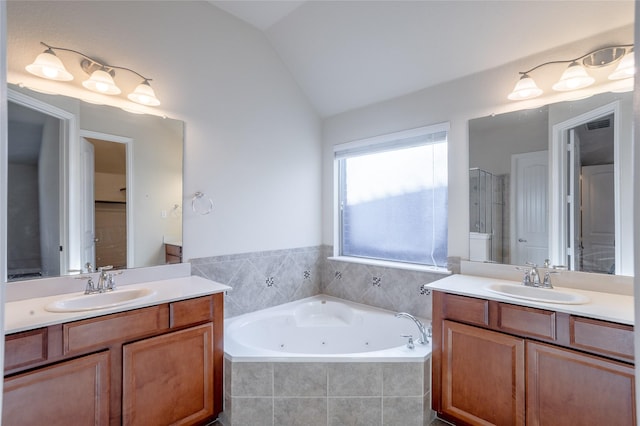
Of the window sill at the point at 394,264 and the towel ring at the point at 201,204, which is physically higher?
the towel ring at the point at 201,204

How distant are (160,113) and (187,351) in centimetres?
171

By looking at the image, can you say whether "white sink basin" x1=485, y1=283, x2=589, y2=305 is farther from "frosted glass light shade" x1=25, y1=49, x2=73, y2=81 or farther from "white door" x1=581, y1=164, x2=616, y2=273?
"frosted glass light shade" x1=25, y1=49, x2=73, y2=81

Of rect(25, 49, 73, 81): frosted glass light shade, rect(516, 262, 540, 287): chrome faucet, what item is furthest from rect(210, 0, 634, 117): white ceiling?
rect(516, 262, 540, 287): chrome faucet

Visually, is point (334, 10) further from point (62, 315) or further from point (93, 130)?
point (62, 315)

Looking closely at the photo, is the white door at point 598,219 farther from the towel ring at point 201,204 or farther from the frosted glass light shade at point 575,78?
the towel ring at point 201,204

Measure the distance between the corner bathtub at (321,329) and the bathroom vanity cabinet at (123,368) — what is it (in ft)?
1.50

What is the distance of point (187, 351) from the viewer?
74.6 inches

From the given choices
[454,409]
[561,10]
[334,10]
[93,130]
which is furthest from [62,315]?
[561,10]

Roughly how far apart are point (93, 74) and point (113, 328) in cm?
162

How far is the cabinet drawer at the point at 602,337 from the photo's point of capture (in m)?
1.46

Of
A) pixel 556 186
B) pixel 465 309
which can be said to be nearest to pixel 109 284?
pixel 465 309

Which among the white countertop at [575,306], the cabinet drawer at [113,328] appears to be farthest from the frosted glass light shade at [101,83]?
the white countertop at [575,306]

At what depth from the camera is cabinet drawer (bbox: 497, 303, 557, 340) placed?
5.48 ft

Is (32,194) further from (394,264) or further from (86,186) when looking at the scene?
(394,264)
